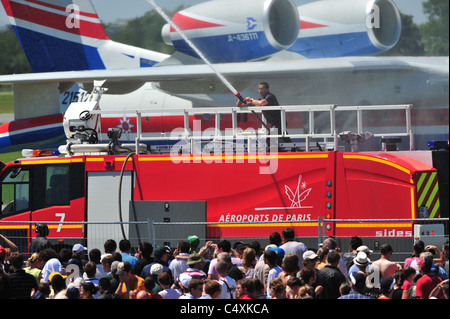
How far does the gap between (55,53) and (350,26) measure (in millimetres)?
12042

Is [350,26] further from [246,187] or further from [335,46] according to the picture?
[246,187]

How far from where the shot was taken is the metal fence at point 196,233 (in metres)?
11.8

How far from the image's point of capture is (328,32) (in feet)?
83.9

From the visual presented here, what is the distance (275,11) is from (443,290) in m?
18.4

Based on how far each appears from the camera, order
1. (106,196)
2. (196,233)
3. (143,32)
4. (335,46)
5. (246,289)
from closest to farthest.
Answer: (246,289)
(196,233)
(106,196)
(335,46)
(143,32)

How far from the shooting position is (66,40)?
3133 centimetres

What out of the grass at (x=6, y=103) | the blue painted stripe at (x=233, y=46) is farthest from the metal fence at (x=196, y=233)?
the grass at (x=6, y=103)

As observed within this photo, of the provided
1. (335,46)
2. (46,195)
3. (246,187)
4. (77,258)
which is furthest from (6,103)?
(77,258)

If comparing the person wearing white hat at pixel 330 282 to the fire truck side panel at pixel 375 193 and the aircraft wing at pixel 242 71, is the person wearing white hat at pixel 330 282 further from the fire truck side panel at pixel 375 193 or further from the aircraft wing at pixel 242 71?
the aircraft wing at pixel 242 71

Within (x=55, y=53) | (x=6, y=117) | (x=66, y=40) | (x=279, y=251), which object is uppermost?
(x=66, y=40)

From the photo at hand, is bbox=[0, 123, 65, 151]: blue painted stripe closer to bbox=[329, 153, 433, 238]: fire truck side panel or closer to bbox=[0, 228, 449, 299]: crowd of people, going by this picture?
bbox=[329, 153, 433, 238]: fire truck side panel

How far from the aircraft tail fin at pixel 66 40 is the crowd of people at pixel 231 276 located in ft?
68.9

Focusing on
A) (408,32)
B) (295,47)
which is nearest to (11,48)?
(295,47)
